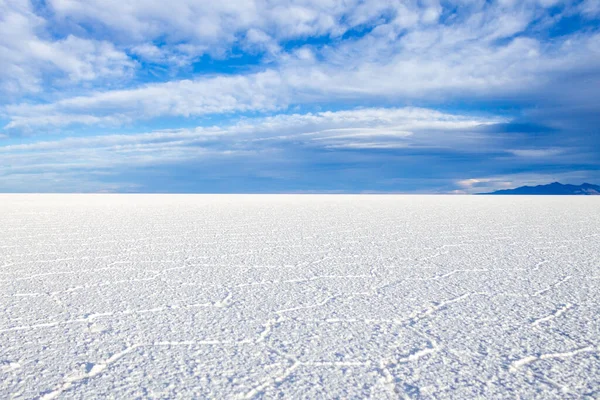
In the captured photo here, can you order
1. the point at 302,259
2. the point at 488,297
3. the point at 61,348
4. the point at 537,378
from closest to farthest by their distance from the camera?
1. the point at 537,378
2. the point at 61,348
3. the point at 488,297
4. the point at 302,259

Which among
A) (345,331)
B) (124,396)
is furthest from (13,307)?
(345,331)

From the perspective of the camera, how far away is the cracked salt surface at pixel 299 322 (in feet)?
5.24

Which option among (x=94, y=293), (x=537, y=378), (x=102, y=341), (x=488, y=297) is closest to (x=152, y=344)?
(x=102, y=341)

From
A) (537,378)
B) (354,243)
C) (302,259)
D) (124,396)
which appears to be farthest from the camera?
(354,243)

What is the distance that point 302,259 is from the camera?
13.0ft

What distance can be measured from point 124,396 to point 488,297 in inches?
82.4

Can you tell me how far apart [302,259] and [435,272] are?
1135mm

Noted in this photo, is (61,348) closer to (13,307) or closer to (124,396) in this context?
(124,396)

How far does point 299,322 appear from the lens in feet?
7.36

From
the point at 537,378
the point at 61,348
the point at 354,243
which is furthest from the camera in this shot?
the point at 354,243

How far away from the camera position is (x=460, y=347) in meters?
1.92

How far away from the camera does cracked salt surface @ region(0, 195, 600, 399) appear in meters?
1.60

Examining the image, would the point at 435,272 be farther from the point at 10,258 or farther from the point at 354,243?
the point at 10,258

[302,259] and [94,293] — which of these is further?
[302,259]
